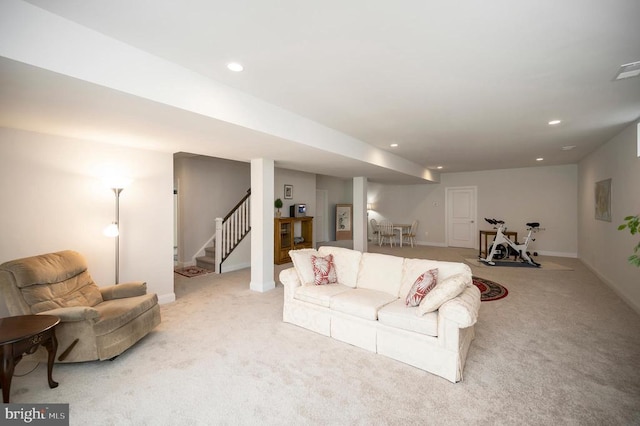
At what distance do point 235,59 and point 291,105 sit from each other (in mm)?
1084

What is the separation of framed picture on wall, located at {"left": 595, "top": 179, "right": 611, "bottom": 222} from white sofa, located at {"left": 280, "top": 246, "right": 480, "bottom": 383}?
399cm

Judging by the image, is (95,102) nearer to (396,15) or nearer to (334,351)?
(396,15)

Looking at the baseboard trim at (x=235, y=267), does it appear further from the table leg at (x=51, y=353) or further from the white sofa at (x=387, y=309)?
the table leg at (x=51, y=353)

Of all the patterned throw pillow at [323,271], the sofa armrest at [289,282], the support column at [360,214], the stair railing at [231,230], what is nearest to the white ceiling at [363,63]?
the patterned throw pillow at [323,271]

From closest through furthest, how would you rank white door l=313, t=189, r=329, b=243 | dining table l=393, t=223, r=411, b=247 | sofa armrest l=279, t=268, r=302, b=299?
1. sofa armrest l=279, t=268, r=302, b=299
2. dining table l=393, t=223, r=411, b=247
3. white door l=313, t=189, r=329, b=243

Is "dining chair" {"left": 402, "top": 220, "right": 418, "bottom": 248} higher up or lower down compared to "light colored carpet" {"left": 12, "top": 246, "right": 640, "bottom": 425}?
higher up

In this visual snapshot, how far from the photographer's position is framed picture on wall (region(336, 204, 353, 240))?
1120 centimetres

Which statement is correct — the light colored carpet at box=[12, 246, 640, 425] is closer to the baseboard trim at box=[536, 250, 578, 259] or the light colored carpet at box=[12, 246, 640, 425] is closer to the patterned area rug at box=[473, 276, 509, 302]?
the patterned area rug at box=[473, 276, 509, 302]

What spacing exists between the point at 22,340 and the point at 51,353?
0.39 meters

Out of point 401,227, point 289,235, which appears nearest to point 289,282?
point 289,235

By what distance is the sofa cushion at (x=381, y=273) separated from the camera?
334 centimetres

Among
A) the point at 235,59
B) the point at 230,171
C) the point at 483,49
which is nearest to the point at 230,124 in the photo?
the point at 235,59

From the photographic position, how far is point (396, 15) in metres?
1.85
